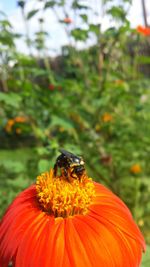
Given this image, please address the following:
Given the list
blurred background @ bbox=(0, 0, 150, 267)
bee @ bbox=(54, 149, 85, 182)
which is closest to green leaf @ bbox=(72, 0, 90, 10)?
blurred background @ bbox=(0, 0, 150, 267)

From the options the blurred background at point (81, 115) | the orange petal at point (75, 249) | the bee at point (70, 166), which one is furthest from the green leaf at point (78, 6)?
the orange petal at point (75, 249)

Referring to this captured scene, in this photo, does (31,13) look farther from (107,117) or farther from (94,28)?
(107,117)

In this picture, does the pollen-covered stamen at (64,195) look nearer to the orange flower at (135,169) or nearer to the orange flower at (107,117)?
the orange flower at (135,169)

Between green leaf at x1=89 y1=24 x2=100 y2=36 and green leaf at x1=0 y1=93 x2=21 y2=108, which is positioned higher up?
green leaf at x1=89 y1=24 x2=100 y2=36

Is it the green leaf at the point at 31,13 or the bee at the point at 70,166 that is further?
the green leaf at the point at 31,13

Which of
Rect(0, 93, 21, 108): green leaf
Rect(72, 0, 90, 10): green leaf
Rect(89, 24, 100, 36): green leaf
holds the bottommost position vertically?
Rect(0, 93, 21, 108): green leaf

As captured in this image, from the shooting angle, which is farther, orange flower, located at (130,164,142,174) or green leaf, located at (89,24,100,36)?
orange flower, located at (130,164,142,174)

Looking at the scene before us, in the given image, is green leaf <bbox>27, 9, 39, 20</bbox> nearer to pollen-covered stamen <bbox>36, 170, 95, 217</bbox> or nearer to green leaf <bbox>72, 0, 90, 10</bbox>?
green leaf <bbox>72, 0, 90, 10</bbox>
